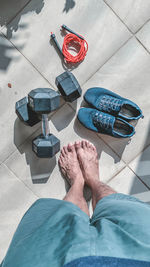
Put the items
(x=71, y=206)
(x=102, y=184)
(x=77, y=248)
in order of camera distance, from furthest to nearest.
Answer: (x=102, y=184)
(x=71, y=206)
(x=77, y=248)

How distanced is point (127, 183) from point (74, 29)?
1.26 m

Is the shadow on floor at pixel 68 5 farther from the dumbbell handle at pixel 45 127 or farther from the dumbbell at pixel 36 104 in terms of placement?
the dumbbell handle at pixel 45 127

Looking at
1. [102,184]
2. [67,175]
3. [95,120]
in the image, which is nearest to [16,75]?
[95,120]

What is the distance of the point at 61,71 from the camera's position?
2104 millimetres

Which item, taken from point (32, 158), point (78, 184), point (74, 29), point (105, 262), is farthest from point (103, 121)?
point (105, 262)

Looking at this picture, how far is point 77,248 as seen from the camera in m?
1.06

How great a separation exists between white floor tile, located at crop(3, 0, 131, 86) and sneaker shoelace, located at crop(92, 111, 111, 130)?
30 cm

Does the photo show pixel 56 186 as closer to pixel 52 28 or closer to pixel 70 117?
pixel 70 117

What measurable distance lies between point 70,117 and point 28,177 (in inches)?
22.7

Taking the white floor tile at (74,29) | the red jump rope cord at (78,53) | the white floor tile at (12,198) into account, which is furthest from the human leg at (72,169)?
the red jump rope cord at (78,53)

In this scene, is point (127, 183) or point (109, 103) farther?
point (127, 183)

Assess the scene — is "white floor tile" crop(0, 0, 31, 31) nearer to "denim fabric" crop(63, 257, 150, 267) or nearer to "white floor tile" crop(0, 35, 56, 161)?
"white floor tile" crop(0, 35, 56, 161)

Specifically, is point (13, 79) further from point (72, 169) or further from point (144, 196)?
point (144, 196)

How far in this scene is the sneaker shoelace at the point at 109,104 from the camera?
6.68 feet
